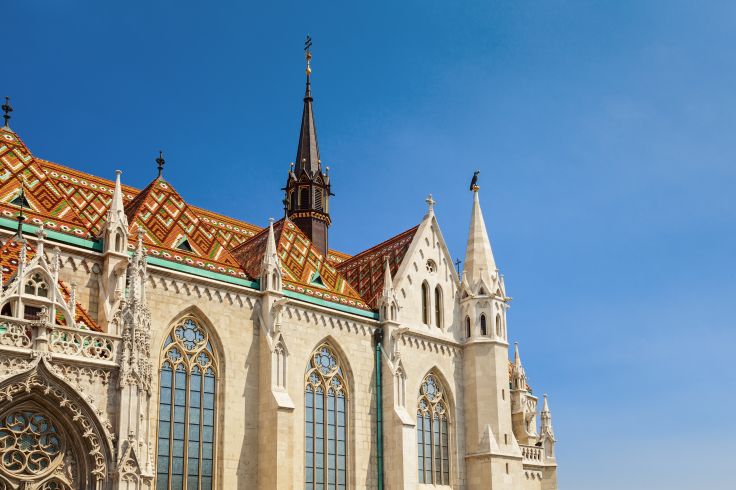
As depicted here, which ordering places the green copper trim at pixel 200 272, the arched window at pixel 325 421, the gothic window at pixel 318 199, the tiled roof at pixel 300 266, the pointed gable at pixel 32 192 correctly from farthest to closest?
the gothic window at pixel 318 199
the tiled roof at pixel 300 266
the arched window at pixel 325 421
the green copper trim at pixel 200 272
the pointed gable at pixel 32 192

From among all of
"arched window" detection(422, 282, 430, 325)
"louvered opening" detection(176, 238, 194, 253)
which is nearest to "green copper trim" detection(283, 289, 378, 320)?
"arched window" detection(422, 282, 430, 325)

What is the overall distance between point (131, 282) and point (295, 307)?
10.3 metres

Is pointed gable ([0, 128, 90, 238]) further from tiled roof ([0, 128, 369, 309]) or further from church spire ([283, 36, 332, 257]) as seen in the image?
church spire ([283, 36, 332, 257])

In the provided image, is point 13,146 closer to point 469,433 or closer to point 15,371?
point 15,371

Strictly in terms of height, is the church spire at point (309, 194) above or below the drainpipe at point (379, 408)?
above

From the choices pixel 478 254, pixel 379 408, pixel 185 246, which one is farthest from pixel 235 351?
pixel 478 254

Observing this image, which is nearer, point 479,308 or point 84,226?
point 84,226

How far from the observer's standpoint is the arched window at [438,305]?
115 feet

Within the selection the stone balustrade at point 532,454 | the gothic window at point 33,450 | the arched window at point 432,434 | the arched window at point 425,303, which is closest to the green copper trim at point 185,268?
the arched window at point 425,303

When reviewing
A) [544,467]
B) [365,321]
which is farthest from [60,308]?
[544,467]

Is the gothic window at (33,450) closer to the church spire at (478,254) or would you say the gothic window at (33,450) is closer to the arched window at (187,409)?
the arched window at (187,409)

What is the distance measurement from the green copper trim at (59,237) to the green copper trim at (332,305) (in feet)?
23.1

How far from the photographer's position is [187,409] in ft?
84.7

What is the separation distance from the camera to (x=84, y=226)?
24.9 m
